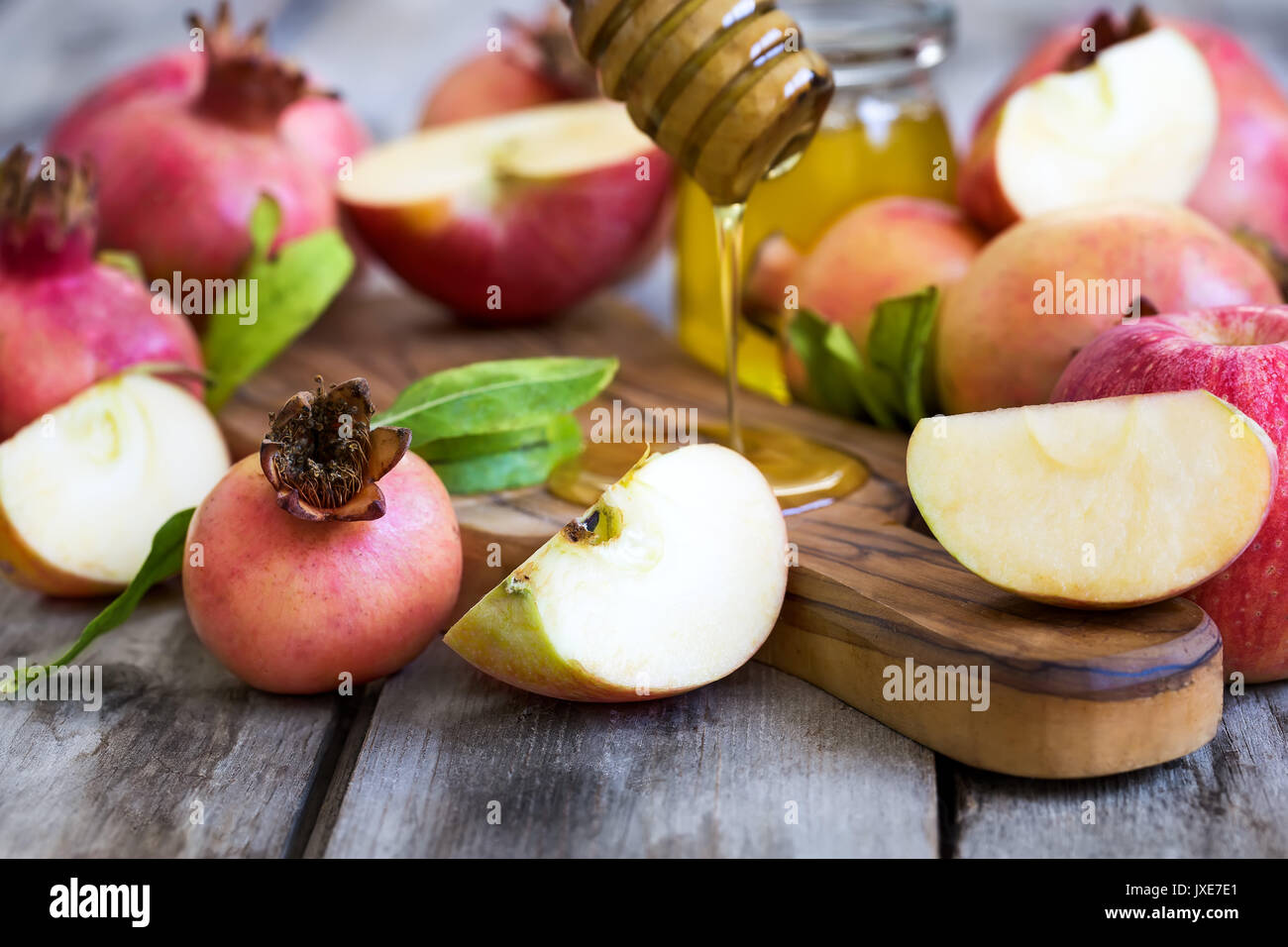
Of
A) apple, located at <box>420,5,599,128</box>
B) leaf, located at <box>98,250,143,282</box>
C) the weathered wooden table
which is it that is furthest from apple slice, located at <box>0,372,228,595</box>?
apple, located at <box>420,5,599,128</box>

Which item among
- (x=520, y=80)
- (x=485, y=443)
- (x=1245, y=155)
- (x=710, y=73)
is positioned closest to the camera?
(x=710, y=73)

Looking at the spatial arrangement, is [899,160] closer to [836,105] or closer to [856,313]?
[836,105]

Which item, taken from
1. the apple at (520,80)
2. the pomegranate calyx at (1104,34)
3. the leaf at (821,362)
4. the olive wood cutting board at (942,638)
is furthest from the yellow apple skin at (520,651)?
the apple at (520,80)

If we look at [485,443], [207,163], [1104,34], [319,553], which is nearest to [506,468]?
[485,443]

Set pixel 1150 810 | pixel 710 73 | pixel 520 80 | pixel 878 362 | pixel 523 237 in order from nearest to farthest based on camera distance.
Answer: pixel 1150 810
pixel 710 73
pixel 878 362
pixel 523 237
pixel 520 80

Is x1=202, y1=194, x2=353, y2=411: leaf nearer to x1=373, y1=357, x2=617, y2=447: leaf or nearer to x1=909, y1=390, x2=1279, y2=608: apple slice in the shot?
x1=373, y1=357, x2=617, y2=447: leaf

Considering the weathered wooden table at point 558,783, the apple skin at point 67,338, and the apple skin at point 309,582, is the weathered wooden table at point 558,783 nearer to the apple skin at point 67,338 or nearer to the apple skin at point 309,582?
the apple skin at point 309,582

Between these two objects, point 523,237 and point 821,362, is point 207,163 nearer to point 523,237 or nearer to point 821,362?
point 523,237
